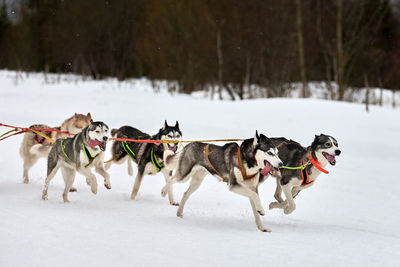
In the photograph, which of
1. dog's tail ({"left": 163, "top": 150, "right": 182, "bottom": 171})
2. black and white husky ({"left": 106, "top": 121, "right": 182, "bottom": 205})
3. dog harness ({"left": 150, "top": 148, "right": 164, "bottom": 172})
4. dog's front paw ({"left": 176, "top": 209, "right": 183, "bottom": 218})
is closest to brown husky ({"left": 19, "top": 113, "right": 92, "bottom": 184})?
black and white husky ({"left": 106, "top": 121, "right": 182, "bottom": 205})

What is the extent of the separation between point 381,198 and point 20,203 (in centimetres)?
555

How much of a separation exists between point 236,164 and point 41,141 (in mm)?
3847

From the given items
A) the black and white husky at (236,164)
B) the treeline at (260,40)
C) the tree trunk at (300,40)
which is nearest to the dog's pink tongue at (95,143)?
the black and white husky at (236,164)

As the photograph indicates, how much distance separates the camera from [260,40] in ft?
57.2

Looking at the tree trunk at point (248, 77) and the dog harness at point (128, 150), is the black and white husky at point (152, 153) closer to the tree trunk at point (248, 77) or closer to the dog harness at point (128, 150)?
the dog harness at point (128, 150)

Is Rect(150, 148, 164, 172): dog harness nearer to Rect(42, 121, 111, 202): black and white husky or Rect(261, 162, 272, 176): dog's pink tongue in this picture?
Rect(42, 121, 111, 202): black and white husky

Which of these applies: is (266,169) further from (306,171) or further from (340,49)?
(340,49)

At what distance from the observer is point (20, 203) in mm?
5348

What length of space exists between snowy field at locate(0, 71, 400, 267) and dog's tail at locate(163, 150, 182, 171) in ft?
1.87

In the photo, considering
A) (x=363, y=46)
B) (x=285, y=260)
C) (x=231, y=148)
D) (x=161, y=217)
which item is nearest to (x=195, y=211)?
(x=161, y=217)

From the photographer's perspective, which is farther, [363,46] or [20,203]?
[363,46]

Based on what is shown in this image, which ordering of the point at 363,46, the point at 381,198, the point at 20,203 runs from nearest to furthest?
1. the point at 20,203
2. the point at 381,198
3. the point at 363,46

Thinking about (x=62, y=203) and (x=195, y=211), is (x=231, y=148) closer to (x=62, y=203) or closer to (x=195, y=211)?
(x=195, y=211)

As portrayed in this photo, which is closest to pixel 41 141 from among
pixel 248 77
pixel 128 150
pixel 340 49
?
pixel 128 150
